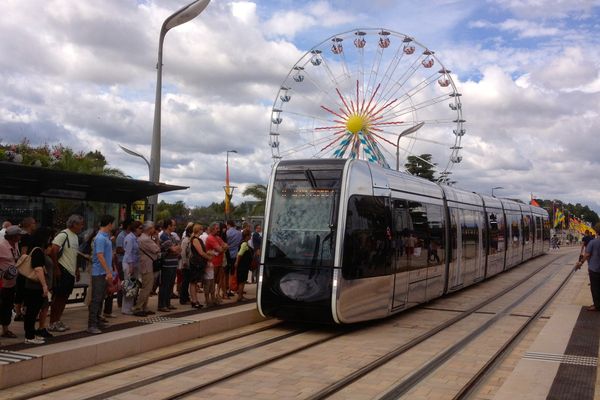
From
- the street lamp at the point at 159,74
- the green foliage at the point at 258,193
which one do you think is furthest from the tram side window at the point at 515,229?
the green foliage at the point at 258,193

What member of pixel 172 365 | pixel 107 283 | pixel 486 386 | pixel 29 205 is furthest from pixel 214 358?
pixel 29 205

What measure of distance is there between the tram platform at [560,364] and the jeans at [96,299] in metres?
5.80

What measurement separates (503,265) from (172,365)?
1968 cm

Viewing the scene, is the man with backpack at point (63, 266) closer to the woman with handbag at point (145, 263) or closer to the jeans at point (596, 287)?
the woman with handbag at point (145, 263)

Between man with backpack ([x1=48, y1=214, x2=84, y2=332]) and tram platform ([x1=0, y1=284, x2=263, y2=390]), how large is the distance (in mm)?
353

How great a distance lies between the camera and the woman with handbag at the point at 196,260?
41.8ft

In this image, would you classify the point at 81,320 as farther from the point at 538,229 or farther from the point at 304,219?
the point at 538,229

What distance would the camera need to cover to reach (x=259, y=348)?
10.1 meters

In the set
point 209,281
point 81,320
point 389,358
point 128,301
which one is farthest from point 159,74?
point 389,358

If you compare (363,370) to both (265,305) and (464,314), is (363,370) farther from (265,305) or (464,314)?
(464,314)

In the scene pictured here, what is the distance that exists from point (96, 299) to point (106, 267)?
53 centimetres

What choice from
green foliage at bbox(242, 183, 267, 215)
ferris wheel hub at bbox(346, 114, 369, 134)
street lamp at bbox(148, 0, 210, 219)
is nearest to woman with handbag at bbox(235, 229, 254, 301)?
street lamp at bbox(148, 0, 210, 219)

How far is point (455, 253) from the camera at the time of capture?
17.4 metres

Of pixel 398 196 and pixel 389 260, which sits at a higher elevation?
pixel 398 196
